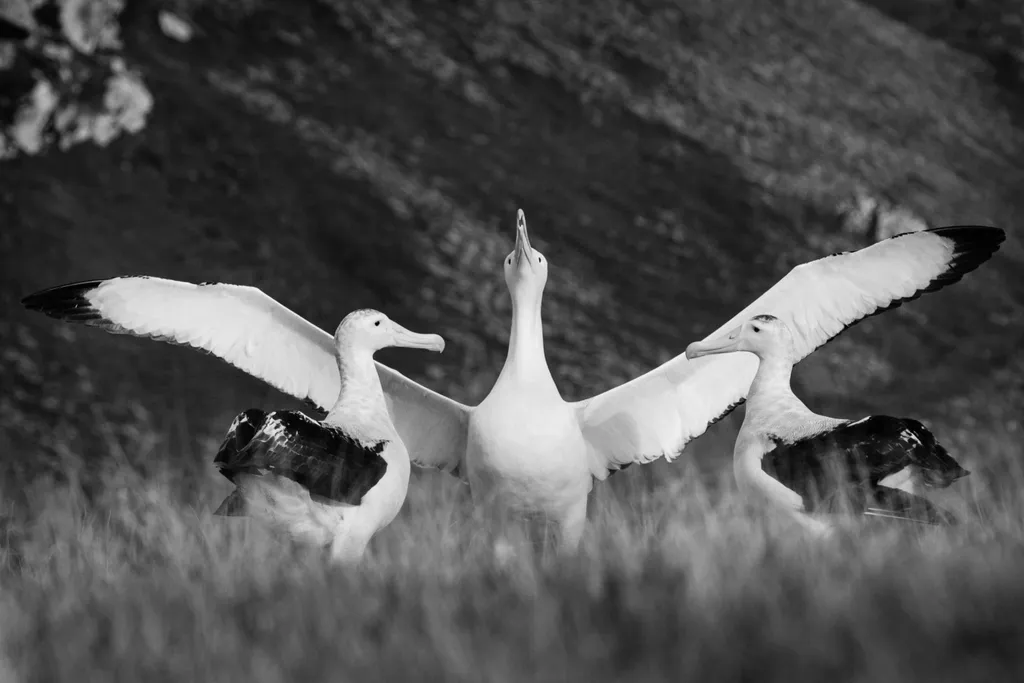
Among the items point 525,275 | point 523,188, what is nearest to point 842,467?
point 525,275

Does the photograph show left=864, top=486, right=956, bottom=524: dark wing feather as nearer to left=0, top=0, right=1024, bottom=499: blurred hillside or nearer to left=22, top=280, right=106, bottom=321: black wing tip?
left=22, top=280, right=106, bottom=321: black wing tip

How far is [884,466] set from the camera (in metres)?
5.08

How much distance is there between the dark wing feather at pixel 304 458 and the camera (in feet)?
16.8

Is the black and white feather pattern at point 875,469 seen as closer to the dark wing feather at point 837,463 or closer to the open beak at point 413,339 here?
the dark wing feather at point 837,463

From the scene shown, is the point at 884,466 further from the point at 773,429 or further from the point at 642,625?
the point at 642,625

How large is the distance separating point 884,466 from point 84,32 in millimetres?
15827

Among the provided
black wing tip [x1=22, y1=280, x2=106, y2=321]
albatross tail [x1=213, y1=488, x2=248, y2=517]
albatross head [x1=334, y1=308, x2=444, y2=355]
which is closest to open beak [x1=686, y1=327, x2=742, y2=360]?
albatross head [x1=334, y1=308, x2=444, y2=355]

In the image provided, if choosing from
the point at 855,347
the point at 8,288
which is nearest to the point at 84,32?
the point at 8,288

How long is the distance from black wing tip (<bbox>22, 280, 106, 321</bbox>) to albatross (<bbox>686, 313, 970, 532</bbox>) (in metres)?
3.23

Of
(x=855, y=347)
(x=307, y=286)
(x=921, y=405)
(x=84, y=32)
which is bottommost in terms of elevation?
(x=921, y=405)

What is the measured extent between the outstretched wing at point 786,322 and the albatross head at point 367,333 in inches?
40.0

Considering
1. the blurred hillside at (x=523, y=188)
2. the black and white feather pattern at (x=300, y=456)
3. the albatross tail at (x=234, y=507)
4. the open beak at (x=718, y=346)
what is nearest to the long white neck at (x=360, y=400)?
the black and white feather pattern at (x=300, y=456)

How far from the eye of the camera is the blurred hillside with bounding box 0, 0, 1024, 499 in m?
15.8

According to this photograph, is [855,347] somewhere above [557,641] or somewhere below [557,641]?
above
